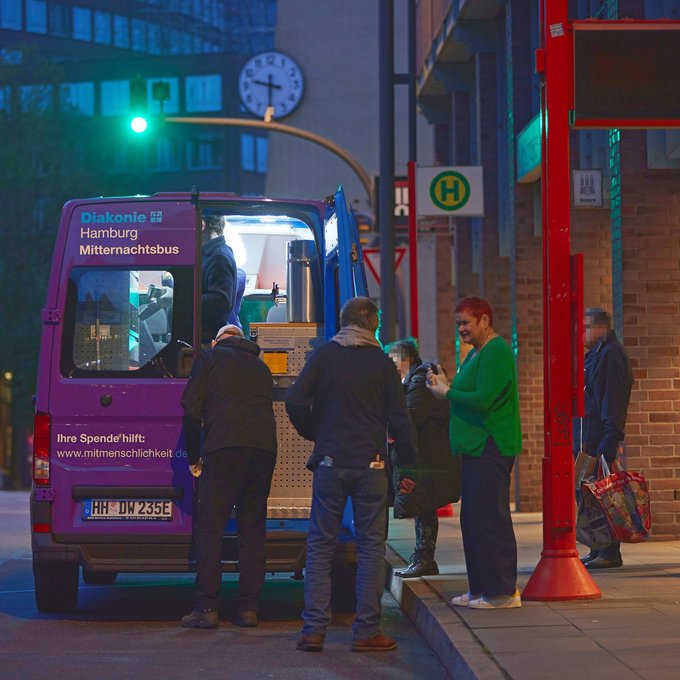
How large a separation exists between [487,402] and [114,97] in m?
61.2

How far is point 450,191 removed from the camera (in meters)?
18.1


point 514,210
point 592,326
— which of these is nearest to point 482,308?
point 592,326

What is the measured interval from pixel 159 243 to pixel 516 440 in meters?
2.65

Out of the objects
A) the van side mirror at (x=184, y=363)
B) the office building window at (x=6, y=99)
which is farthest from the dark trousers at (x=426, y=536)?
the office building window at (x=6, y=99)

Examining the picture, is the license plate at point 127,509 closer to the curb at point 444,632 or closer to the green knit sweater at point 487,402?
the curb at point 444,632

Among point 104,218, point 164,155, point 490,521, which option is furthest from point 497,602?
point 164,155

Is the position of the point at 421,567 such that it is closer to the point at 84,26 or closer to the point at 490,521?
the point at 490,521

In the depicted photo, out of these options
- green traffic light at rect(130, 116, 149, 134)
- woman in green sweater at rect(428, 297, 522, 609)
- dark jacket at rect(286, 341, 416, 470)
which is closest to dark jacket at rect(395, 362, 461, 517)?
woman in green sweater at rect(428, 297, 522, 609)

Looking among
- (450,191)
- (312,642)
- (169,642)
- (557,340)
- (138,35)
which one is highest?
(138,35)

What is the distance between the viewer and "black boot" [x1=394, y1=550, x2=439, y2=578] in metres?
11.4

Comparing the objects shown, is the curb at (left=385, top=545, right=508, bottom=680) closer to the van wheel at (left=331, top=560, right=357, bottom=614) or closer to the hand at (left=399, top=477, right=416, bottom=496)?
the van wheel at (left=331, top=560, right=357, bottom=614)

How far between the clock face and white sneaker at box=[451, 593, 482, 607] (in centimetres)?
4020

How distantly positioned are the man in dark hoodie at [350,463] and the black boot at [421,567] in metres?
2.48

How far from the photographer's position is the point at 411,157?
21156 mm
